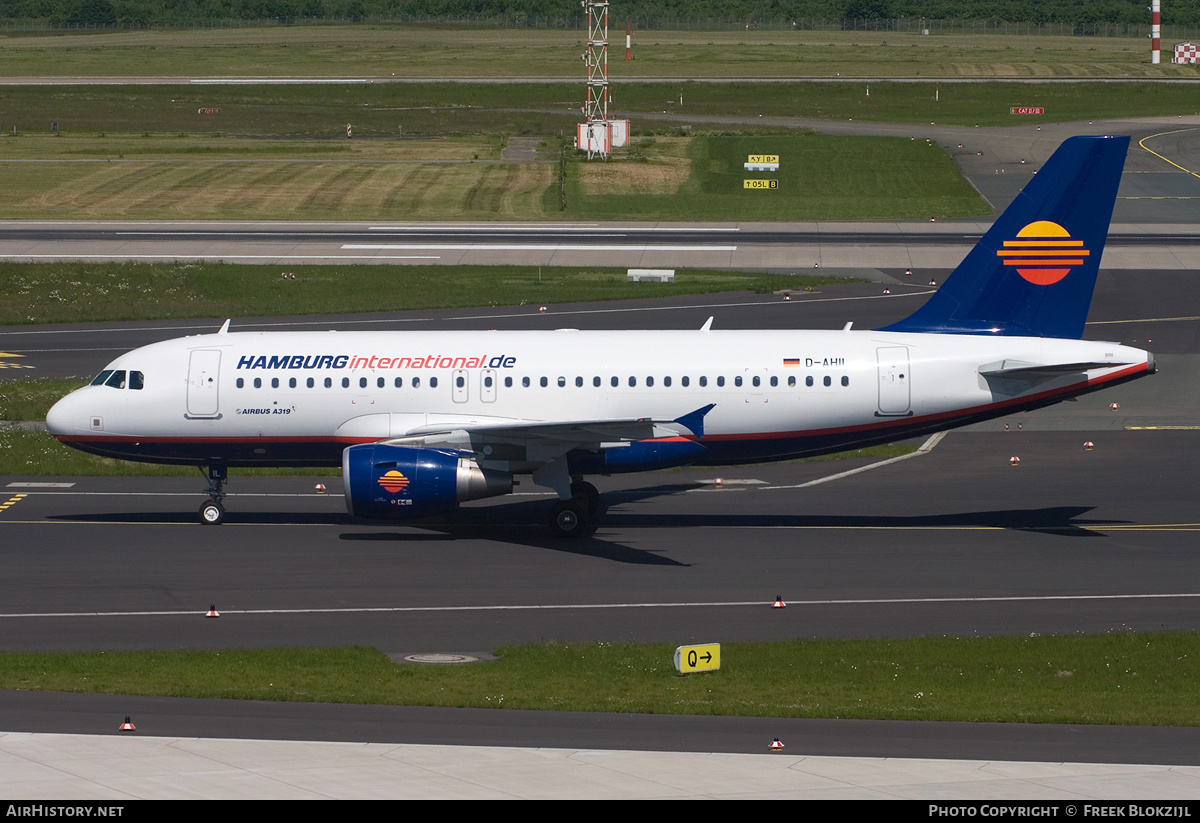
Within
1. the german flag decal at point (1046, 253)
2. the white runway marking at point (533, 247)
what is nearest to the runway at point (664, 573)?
the german flag decal at point (1046, 253)

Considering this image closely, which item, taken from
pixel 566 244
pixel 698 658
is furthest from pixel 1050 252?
pixel 566 244

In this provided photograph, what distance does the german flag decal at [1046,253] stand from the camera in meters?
35.5

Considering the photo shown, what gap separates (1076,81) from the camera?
16438 centimetres

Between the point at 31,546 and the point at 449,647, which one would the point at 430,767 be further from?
the point at 31,546

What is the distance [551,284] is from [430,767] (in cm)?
5076

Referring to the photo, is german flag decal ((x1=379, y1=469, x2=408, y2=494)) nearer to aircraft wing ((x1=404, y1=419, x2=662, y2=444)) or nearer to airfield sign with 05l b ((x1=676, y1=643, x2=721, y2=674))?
aircraft wing ((x1=404, y1=419, x2=662, y2=444))

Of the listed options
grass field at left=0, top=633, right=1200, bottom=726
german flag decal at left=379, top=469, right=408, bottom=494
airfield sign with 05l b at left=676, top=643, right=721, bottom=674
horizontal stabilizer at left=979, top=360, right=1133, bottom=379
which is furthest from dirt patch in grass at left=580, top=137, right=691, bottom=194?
airfield sign with 05l b at left=676, top=643, right=721, bottom=674

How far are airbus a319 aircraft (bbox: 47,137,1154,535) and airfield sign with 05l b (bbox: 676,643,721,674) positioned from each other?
383 inches

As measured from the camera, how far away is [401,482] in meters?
33.1

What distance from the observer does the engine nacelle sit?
3309 cm

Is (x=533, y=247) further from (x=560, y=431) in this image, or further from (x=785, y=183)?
(x=560, y=431)

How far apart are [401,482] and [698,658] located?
10651 millimetres
